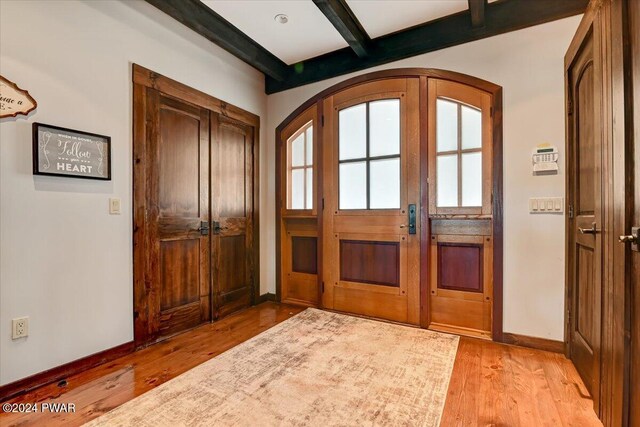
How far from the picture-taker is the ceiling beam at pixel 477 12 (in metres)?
2.29

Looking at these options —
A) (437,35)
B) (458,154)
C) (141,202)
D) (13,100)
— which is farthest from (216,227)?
(437,35)

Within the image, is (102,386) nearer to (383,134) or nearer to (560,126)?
(383,134)

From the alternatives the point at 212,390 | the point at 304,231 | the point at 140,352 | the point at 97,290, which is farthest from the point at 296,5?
the point at 140,352

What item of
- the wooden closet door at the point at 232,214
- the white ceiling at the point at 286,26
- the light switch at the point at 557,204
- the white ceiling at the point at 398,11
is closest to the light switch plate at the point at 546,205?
the light switch at the point at 557,204

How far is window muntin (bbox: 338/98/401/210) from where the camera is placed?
9.89 feet

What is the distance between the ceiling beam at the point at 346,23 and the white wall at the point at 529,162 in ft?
3.28

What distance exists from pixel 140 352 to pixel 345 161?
251 centimetres

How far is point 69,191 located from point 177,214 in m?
0.81

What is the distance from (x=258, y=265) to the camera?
3709 millimetres

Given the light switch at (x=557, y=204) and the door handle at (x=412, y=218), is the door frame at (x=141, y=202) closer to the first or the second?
the door handle at (x=412, y=218)

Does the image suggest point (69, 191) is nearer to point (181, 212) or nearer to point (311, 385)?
point (181, 212)

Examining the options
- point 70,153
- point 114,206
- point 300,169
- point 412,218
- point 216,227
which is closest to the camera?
point 70,153

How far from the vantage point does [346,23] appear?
258 centimetres

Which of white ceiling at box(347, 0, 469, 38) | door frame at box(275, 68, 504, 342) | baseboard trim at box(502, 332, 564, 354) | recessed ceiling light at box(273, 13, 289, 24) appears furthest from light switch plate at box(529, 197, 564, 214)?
recessed ceiling light at box(273, 13, 289, 24)
